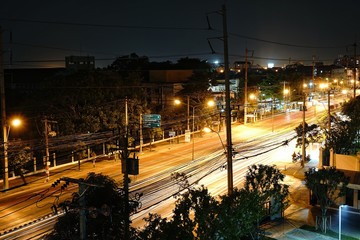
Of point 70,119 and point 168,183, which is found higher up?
point 70,119

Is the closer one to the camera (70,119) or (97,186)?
(97,186)

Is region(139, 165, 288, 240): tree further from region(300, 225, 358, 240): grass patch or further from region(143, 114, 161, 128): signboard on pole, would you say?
region(143, 114, 161, 128): signboard on pole

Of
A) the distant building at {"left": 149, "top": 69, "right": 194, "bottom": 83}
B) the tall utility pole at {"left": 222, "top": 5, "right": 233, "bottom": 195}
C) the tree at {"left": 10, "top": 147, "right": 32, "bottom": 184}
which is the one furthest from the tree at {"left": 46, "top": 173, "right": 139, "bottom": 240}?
the distant building at {"left": 149, "top": 69, "right": 194, "bottom": 83}

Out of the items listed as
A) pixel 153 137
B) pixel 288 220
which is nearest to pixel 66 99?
pixel 153 137

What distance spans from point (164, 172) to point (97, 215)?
20866mm

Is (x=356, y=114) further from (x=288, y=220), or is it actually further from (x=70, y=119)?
(x=70, y=119)

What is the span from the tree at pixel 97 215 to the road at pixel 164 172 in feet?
7.09

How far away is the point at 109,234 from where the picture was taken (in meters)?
10.3

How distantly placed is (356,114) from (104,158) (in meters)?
21.6

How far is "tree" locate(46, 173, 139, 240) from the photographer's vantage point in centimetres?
1010

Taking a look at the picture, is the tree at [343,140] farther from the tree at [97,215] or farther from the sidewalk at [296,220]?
the tree at [97,215]

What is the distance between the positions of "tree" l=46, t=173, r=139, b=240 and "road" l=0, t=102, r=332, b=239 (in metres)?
2.16

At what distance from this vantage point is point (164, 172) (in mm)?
31000

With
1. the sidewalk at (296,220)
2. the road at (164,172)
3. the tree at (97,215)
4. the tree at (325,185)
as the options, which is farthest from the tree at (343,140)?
the tree at (97,215)
